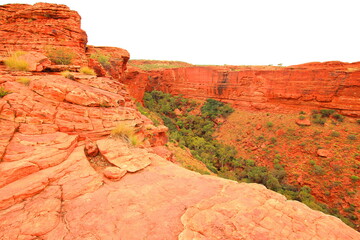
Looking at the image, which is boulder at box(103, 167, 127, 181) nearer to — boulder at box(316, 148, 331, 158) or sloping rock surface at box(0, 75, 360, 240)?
sloping rock surface at box(0, 75, 360, 240)

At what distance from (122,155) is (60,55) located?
7.19 m

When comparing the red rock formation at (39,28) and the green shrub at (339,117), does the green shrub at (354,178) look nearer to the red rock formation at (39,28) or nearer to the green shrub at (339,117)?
the green shrub at (339,117)

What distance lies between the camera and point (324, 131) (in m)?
18.2

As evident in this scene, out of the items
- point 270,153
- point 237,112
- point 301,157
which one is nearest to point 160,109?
point 237,112

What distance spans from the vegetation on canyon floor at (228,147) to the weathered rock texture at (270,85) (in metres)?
1.97

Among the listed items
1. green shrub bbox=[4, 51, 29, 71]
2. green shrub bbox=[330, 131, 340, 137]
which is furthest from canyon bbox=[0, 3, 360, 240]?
green shrub bbox=[330, 131, 340, 137]

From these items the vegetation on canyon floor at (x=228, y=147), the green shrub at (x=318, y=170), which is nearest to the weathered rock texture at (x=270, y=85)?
the vegetation on canyon floor at (x=228, y=147)

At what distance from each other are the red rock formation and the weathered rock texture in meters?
12.7

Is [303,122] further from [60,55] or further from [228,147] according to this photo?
[60,55]

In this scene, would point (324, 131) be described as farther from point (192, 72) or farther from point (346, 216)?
point (192, 72)

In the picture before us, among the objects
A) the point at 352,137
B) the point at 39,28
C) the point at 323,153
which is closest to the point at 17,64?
the point at 39,28

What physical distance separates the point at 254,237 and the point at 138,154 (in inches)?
134

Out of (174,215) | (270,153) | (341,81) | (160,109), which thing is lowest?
(270,153)

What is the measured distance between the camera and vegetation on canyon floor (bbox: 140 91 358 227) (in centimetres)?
1477
